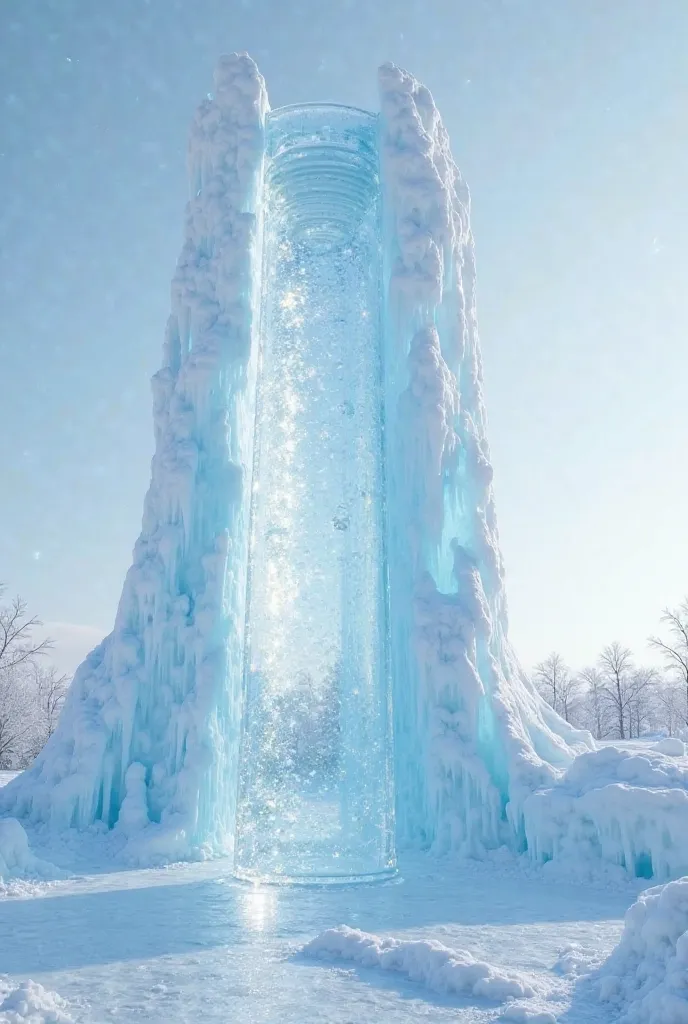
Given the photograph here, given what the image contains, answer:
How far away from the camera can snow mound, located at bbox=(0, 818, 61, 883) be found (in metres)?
5.98

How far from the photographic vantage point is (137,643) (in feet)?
26.6

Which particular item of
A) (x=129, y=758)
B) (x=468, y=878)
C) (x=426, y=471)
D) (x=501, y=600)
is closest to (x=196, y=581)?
(x=129, y=758)

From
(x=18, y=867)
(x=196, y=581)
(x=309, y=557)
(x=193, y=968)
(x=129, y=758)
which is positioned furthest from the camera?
(x=196, y=581)

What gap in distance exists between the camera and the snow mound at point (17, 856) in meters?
5.98

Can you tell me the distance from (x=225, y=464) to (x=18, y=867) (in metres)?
4.39

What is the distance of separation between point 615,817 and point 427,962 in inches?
127

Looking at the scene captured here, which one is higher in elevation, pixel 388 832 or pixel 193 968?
pixel 388 832

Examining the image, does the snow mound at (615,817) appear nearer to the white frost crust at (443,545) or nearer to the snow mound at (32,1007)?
the white frost crust at (443,545)

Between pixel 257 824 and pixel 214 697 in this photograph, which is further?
pixel 214 697

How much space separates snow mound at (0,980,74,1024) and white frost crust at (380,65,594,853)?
4.53 metres

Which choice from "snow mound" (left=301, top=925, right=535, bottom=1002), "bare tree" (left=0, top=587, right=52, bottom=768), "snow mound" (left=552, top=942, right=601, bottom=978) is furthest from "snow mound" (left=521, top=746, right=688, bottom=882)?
"bare tree" (left=0, top=587, right=52, bottom=768)

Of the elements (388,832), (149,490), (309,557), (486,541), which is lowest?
(388,832)

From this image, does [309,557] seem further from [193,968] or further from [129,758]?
[193,968]

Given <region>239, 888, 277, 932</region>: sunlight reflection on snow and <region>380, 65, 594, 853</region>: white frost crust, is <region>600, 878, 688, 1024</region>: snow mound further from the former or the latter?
<region>380, 65, 594, 853</region>: white frost crust
